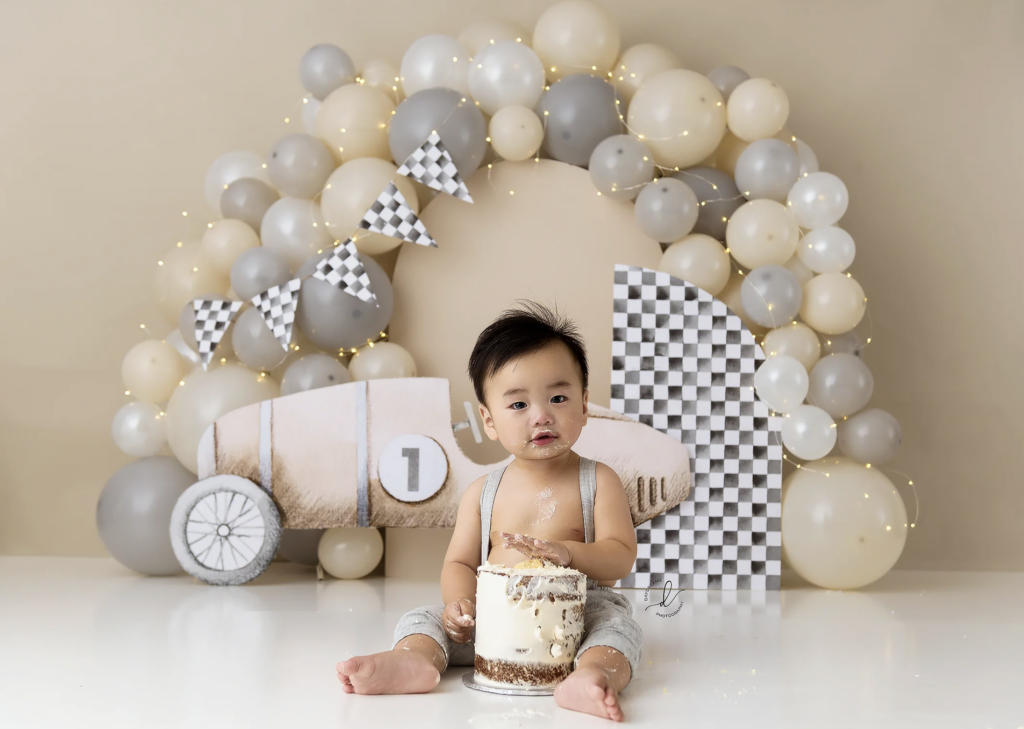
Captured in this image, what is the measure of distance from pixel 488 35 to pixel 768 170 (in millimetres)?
1011

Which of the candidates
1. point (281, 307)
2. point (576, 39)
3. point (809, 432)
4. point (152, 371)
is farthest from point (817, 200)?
point (152, 371)

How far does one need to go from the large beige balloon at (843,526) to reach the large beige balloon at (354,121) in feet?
5.56

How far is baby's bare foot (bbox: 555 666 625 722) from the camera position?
4.37ft

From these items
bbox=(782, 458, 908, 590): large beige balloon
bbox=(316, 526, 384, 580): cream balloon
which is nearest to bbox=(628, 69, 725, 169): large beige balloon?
bbox=(782, 458, 908, 590): large beige balloon

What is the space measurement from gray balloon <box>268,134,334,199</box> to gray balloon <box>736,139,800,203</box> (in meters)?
1.31

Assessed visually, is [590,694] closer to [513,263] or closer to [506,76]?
[513,263]

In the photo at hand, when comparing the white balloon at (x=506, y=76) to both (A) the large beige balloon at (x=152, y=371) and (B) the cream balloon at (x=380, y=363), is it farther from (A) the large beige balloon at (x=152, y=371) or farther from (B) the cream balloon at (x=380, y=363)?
(A) the large beige balloon at (x=152, y=371)

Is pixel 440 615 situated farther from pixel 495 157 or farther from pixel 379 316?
pixel 495 157

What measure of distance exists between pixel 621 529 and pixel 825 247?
146 cm

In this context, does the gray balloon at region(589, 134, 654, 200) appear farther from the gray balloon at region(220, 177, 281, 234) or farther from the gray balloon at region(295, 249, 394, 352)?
the gray balloon at region(220, 177, 281, 234)

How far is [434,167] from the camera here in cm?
287

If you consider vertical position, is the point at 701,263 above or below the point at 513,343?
above

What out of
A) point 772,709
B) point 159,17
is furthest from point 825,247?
point 159,17

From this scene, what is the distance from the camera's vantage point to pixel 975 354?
334 centimetres
